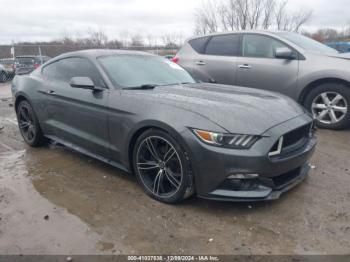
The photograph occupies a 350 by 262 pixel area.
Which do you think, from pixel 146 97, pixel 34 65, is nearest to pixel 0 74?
pixel 34 65

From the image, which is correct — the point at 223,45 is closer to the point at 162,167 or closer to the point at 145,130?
the point at 145,130

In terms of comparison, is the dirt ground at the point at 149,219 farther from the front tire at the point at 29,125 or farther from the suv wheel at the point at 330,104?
the suv wheel at the point at 330,104

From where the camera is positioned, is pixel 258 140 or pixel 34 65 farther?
pixel 34 65

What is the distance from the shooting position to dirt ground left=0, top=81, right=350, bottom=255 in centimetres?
239

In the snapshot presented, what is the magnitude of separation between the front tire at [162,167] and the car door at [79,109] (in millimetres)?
540

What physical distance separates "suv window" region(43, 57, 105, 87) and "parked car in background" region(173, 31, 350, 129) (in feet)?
6.67

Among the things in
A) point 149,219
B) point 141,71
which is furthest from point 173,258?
point 141,71

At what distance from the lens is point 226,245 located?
239cm

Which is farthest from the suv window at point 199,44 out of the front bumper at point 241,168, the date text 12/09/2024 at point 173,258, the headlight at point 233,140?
the date text 12/09/2024 at point 173,258

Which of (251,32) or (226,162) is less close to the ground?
(251,32)

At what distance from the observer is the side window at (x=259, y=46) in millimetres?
5562

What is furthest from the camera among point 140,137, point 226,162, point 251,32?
point 251,32

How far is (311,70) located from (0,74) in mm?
15343

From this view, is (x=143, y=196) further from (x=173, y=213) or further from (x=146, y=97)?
(x=146, y=97)
